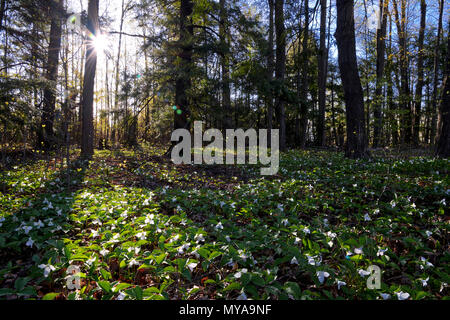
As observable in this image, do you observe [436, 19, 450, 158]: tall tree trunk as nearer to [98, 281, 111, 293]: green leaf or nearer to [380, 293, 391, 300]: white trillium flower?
[380, 293, 391, 300]: white trillium flower

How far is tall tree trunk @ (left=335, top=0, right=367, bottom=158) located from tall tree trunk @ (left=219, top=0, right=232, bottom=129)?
10.5 feet

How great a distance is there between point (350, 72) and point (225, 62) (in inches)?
153

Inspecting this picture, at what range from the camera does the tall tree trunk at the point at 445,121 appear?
19.2 ft

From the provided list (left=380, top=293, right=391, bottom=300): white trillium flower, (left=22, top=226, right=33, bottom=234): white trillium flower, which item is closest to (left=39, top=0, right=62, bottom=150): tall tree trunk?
(left=22, top=226, right=33, bottom=234): white trillium flower

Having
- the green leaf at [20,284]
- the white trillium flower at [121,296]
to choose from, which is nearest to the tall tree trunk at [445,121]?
the white trillium flower at [121,296]

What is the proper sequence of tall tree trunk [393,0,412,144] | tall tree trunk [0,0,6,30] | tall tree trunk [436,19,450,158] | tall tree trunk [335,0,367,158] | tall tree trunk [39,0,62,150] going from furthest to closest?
tall tree trunk [39,0,62,150]
tall tree trunk [393,0,412,144]
tall tree trunk [0,0,6,30]
tall tree trunk [335,0,367,158]
tall tree trunk [436,19,450,158]

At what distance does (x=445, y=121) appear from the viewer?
5887 millimetres

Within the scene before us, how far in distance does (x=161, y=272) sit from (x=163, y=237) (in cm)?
57

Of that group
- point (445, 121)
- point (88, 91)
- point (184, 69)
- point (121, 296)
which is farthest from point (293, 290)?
point (88, 91)

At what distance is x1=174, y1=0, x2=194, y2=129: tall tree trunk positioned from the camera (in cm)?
743

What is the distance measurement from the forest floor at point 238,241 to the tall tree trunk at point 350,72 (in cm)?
182

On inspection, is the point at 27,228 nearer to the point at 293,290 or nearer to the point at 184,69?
the point at 293,290

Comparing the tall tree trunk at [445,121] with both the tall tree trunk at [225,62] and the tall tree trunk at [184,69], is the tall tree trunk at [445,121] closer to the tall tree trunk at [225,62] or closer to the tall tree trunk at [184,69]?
the tall tree trunk at [225,62]
